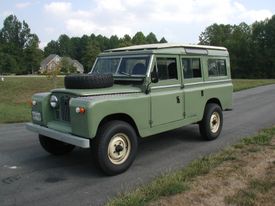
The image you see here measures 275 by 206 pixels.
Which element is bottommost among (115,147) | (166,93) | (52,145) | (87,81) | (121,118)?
(52,145)

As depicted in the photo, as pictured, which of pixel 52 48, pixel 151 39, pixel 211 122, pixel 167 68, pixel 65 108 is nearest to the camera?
pixel 65 108

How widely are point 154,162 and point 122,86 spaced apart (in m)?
1.43

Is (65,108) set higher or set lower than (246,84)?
higher

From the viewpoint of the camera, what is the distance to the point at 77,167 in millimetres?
6270

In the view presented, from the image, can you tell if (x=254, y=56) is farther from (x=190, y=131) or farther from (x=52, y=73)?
(x=190, y=131)

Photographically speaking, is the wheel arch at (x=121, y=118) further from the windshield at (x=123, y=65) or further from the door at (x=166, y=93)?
the windshield at (x=123, y=65)

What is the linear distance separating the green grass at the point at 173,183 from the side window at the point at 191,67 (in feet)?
5.45

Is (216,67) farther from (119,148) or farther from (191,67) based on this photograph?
(119,148)

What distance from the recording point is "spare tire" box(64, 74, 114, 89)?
601 centimetres

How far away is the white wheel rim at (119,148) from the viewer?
19.0 feet

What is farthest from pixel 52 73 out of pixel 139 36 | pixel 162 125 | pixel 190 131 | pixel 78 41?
pixel 78 41

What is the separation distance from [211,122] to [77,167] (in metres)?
3.30

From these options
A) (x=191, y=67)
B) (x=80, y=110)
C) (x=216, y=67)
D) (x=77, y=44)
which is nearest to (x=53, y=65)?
(x=216, y=67)

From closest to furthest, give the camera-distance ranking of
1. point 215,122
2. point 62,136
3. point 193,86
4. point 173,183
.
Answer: point 173,183
point 62,136
point 193,86
point 215,122
